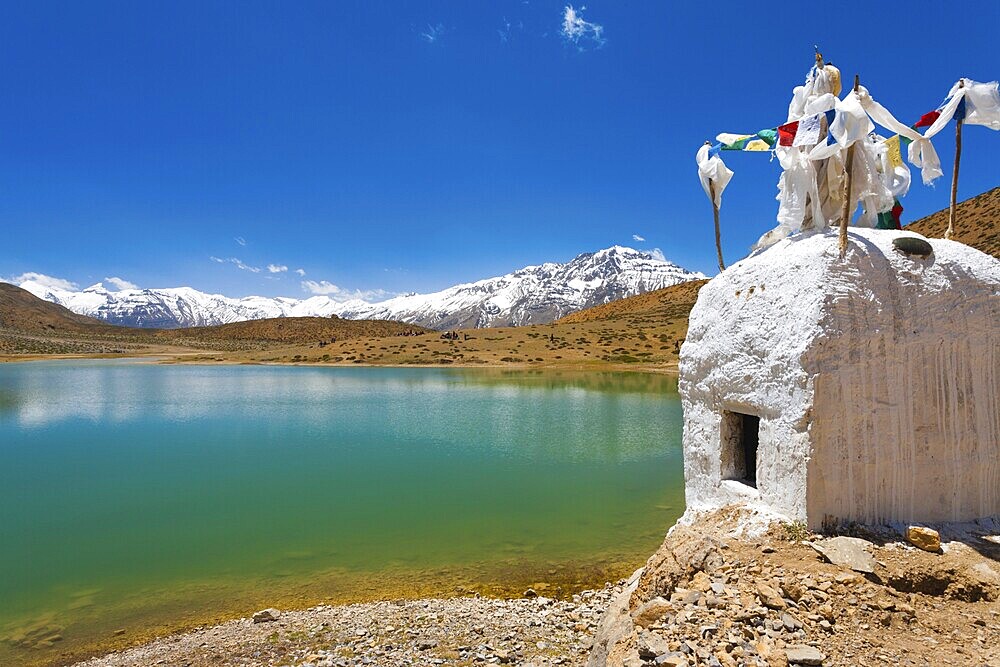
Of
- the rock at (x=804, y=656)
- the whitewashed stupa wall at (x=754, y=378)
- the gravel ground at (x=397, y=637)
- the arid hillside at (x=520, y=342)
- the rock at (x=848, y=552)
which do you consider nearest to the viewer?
the rock at (x=804, y=656)

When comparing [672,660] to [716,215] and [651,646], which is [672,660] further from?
[716,215]

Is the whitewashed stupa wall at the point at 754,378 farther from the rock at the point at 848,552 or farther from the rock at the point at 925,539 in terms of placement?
the rock at the point at 925,539

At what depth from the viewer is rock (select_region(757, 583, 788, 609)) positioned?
5070 millimetres

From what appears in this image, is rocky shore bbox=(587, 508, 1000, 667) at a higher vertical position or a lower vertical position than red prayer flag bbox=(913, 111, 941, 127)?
lower

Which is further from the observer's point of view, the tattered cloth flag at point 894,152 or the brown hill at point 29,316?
the brown hill at point 29,316

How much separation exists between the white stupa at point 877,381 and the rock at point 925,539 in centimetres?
39

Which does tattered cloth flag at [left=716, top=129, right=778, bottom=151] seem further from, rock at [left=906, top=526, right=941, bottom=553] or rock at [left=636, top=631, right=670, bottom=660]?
rock at [left=636, top=631, right=670, bottom=660]

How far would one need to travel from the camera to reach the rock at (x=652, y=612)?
5.41 metres

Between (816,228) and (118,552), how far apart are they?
15492mm

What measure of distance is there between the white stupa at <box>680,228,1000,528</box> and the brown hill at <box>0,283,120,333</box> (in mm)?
162917

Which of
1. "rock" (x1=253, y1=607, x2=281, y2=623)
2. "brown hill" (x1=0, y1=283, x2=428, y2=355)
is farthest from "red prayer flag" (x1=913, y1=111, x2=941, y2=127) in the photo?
"brown hill" (x1=0, y1=283, x2=428, y2=355)

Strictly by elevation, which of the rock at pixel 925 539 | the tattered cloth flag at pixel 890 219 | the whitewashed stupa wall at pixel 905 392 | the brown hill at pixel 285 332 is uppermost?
the brown hill at pixel 285 332

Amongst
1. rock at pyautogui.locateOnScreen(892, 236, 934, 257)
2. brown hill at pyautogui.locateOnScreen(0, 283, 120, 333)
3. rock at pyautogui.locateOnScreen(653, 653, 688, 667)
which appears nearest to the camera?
rock at pyautogui.locateOnScreen(653, 653, 688, 667)

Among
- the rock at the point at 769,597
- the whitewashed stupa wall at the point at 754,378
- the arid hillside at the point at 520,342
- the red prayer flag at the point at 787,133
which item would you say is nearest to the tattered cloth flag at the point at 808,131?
the red prayer flag at the point at 787,133
